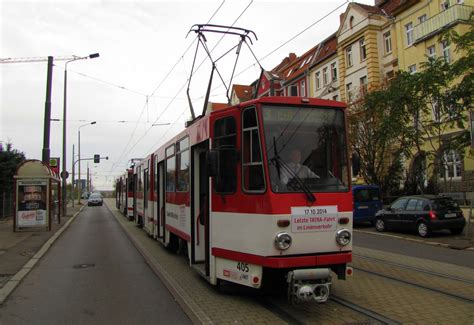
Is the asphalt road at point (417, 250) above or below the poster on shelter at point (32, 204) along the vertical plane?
below

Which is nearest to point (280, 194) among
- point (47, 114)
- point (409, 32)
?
point (47, 114)

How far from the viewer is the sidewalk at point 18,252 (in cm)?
879

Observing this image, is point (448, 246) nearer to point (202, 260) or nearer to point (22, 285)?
point (202, 260)

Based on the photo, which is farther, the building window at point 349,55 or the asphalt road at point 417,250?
the building window at point 349,55

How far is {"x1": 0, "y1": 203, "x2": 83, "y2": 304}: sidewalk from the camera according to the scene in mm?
8789

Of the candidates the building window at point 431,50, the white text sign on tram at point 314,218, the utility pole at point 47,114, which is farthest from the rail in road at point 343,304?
the building window at point 431,50

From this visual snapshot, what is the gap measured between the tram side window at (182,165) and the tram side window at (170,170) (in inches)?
17.6

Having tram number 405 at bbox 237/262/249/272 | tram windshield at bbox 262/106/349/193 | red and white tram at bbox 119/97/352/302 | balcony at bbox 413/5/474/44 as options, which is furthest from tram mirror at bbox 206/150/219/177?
balcony at bbox 413/5/474/44

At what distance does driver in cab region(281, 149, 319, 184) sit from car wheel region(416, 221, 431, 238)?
10.5m

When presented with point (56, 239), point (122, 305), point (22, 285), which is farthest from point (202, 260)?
point (56, 239)

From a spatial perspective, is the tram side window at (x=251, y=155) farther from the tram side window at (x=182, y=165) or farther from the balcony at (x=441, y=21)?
the balcony at (x=441, y=21)

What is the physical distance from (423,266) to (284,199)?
5.25 metres

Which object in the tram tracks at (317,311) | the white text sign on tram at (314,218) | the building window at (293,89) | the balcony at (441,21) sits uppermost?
the building window at (293,89)

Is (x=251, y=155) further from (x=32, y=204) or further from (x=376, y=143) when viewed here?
(x=376, y=143)
